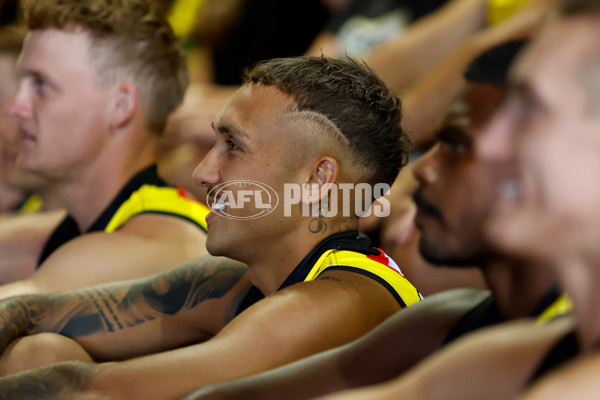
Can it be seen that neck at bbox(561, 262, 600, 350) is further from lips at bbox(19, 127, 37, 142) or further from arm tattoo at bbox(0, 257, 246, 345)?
lips at bbox(19, 127, 37, 142)

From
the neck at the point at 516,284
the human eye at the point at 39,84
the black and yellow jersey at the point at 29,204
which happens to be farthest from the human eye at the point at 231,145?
the black and yellow jersey at the point at 29,204

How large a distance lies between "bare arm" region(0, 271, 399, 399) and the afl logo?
0.61 ft

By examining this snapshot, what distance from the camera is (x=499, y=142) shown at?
80 centimetres

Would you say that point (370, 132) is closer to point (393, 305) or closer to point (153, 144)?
point (393, 305)

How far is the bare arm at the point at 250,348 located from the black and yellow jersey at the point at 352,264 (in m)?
0.07

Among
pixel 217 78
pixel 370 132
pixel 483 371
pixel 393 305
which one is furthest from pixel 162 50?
pixel 217 78

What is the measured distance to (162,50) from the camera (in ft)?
7.09

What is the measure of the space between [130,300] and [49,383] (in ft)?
1.48

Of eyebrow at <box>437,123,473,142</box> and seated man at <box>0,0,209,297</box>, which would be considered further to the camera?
seated man at <box>0,0,209,297</box>

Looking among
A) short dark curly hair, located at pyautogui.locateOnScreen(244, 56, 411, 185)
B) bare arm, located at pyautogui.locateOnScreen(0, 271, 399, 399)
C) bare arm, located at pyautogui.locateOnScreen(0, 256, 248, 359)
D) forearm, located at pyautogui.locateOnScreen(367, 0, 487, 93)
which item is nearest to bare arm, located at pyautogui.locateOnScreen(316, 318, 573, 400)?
bare arm, located at pyautogui.locateOnScreen(0, 271, 399, 399)

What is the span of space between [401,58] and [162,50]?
0.92 metres

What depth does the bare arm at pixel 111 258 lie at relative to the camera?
1.75 meters

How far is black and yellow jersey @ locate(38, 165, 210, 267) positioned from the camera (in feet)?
6.47

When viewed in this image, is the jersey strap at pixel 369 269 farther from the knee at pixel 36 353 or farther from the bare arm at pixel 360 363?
the knee at pixel 36 353
